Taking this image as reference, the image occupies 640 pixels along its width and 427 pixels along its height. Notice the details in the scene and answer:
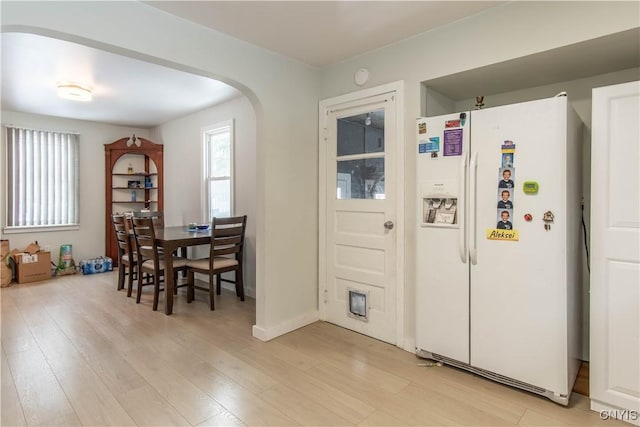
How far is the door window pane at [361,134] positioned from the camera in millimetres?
2887

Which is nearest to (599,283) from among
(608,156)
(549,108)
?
(608,156)

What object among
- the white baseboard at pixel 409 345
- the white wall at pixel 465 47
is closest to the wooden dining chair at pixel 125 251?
the white wall at pixel 465 47

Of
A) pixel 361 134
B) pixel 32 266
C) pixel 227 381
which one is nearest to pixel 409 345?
pixel 227 381

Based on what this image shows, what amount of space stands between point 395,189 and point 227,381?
1845 millimetres

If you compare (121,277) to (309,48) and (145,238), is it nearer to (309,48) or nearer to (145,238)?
(145,238)

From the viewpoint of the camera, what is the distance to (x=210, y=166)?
5.02 m

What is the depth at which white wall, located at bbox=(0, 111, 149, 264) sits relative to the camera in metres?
5.47

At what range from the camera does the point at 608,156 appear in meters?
1.85

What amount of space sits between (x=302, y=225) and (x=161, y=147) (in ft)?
12.8

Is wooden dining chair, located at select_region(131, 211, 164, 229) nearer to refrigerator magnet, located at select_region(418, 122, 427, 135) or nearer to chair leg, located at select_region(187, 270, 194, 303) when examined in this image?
→ chair leg, located at select_region(187, 270, 194, 303)

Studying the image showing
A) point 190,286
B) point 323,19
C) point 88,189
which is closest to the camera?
point 323,19

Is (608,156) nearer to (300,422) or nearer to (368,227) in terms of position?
(368,227)

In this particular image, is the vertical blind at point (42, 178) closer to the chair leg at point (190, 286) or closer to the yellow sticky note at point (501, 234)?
the chair leg at point (190, 286)

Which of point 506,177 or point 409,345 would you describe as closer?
point 506,177
